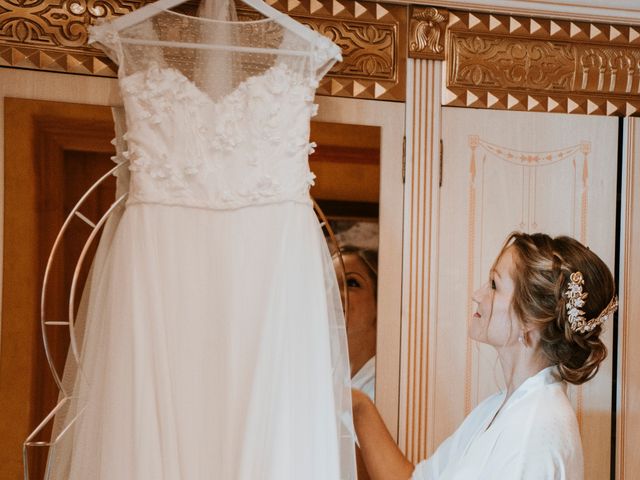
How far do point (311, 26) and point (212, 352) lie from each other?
84 centimetres

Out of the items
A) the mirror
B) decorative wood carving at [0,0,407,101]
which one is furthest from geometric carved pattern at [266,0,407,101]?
the mirror

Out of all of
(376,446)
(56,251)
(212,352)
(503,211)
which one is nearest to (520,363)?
(376,446)

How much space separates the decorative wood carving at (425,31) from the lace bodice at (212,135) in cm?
42

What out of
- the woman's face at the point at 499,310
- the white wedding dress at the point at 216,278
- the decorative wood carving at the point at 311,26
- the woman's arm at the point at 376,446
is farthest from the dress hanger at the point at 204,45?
the woman's arm at the point at 376,446

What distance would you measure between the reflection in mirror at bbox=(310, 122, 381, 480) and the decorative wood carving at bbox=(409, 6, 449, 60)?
0.77ft

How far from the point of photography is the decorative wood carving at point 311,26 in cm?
168

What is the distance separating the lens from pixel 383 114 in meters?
1.87

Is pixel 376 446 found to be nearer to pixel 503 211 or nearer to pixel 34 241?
pixel 503 211

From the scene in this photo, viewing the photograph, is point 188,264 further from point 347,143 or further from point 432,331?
point 432,331

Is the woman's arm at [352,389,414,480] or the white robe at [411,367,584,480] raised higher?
the white robe at [411,367,584,480]

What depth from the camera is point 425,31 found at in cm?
188

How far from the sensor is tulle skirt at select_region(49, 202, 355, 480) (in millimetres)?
1413

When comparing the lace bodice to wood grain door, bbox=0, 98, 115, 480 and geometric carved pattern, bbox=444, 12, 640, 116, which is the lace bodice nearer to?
wood grain door, bbox=0, 98, 115, 480

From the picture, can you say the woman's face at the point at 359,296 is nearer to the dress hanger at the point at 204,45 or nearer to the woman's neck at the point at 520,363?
the woman's neck at the point at 520,363
